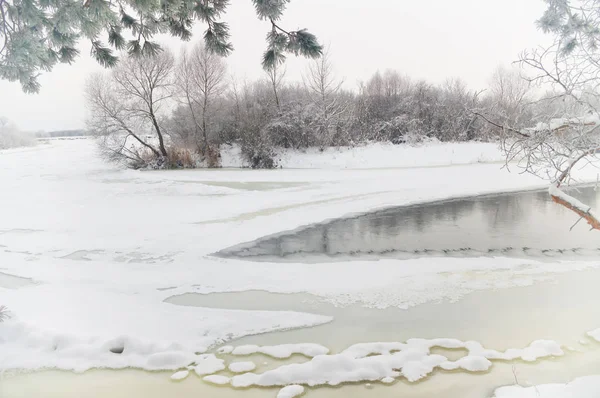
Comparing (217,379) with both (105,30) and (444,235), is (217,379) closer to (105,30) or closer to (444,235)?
(105,30)

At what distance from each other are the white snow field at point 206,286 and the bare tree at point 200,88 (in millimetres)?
6491

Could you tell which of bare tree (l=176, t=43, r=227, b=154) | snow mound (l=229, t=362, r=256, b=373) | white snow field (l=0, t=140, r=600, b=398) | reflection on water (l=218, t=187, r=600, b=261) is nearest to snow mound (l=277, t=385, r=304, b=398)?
white snow field (l=0, t=140, r=600, b=398)

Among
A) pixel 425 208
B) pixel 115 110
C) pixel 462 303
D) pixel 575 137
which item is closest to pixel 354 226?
pixel 425 208

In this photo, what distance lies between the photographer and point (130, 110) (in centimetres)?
1930

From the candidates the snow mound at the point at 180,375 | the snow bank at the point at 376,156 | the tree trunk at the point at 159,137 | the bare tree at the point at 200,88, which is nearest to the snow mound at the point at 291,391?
the snow mound at the point at 180,375

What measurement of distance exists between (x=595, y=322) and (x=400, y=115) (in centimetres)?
1954

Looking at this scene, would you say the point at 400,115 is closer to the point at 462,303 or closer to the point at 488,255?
the point at 488,255

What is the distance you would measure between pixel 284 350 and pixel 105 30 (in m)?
3.47

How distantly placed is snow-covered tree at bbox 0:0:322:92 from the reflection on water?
4712mm

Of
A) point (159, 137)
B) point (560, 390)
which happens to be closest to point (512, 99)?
point (560, 390)

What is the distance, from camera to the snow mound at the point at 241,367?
12.3 ft

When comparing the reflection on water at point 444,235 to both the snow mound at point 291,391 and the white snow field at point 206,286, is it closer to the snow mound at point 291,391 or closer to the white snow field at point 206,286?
the white snow field at point 206,286

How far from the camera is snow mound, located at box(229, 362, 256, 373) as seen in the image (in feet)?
12.3

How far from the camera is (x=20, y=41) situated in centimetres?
263
